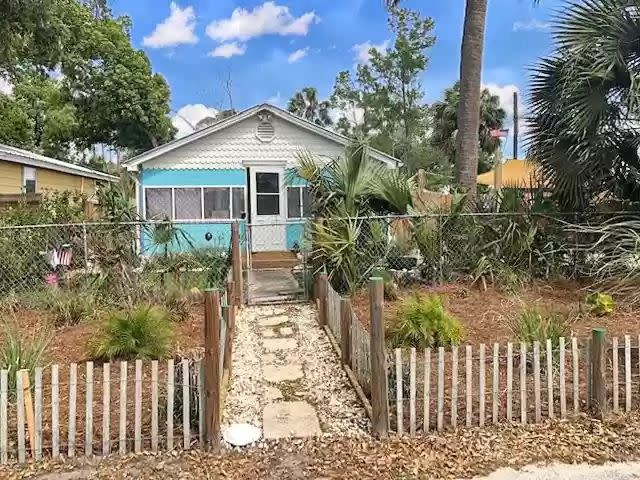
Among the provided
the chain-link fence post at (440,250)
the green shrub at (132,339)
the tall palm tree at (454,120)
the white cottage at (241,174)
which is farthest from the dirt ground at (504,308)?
the tall palm tree at (454,120)

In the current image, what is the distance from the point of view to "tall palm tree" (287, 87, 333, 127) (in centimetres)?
5241

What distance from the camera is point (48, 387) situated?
187 inches

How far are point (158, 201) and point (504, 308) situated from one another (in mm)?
8962

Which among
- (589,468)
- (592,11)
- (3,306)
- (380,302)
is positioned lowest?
(589,468)

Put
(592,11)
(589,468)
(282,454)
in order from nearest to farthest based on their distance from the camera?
(589,468) → (282,454) → (592,11)

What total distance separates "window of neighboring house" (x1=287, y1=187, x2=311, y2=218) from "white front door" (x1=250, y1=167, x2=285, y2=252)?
183 millimetres

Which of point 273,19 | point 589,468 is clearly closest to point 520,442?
point 589,468

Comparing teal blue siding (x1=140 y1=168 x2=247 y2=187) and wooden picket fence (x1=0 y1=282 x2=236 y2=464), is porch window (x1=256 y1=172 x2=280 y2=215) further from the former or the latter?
wooden picket fence (x1=0 y1=282 x2=236 y2=464)

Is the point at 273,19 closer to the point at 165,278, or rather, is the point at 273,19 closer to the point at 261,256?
the point at 261,256

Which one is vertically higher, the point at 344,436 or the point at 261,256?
the point at 261,256

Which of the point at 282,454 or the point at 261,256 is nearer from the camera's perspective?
the point at 282,454

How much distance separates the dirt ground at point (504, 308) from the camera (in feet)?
19.6

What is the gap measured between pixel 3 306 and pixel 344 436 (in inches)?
236

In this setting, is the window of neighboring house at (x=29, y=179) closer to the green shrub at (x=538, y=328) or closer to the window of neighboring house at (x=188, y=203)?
the window of neighboring house at (x=188, y=203)
